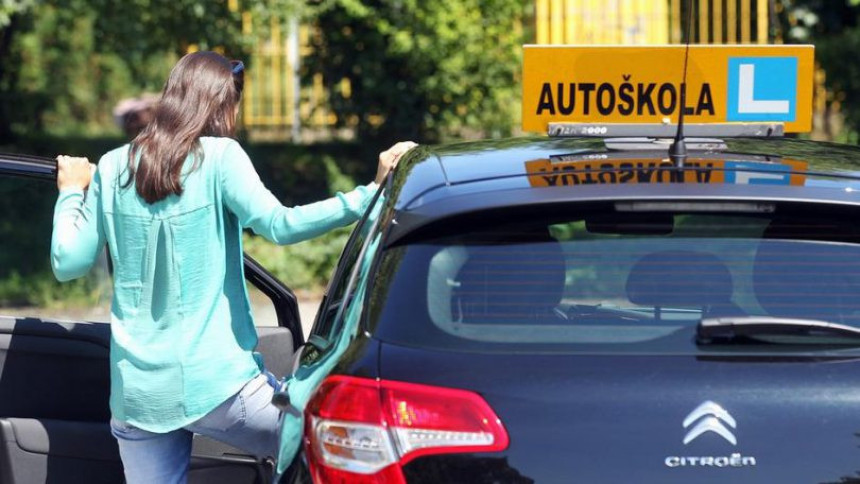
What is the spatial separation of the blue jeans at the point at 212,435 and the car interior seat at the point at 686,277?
3.64ft

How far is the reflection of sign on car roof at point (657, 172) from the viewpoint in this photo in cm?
285

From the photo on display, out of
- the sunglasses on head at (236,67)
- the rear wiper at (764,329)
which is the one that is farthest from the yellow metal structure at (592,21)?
the rear wiper at (764,329)

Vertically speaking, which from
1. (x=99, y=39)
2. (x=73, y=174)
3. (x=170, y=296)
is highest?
(x=99, y=39)

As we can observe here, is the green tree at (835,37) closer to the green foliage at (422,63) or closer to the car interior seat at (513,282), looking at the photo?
the green foliage at (422,63)

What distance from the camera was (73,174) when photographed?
3.58 metres

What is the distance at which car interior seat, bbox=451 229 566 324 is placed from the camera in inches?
108

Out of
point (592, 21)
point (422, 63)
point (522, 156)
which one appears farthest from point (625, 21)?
point (522, 156)

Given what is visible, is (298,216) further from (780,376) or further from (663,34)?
(663,34)

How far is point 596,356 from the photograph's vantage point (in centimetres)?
260

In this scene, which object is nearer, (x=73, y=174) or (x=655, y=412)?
(x=655, y=412)

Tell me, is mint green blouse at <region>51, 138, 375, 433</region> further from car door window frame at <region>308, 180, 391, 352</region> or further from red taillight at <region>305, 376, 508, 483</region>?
red taillight at <region>305, 376, 508, 483</region>

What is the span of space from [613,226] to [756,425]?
0.51 m

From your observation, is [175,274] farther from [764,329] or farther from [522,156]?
[764,329]

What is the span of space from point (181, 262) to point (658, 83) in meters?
1.78
